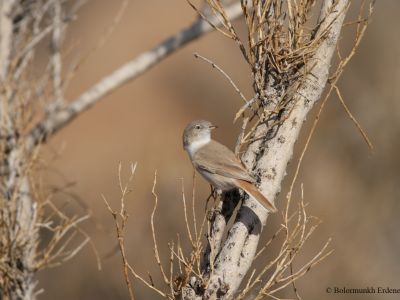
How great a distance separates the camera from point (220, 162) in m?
4.50

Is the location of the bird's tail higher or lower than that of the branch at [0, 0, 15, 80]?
lower

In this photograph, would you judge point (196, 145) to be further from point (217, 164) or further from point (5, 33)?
point (5, 33)

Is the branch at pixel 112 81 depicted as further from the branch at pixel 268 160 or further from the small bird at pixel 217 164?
the branch at pixel 268 160

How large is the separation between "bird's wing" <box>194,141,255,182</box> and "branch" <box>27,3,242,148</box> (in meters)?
2.32

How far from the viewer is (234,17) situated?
7422 millimetres

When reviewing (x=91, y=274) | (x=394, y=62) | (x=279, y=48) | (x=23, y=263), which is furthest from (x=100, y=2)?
(x=279, y=48)

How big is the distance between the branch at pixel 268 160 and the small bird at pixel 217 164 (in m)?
0.07

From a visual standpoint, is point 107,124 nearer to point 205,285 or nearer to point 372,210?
point 372,210

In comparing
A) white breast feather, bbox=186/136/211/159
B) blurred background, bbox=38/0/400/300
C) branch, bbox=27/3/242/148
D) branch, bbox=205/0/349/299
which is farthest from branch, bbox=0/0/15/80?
branch, bbox=205/0/349/299

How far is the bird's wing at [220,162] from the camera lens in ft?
12.5

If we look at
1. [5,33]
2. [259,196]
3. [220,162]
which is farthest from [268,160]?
[5,33]

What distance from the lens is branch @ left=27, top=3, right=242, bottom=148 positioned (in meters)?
6.93

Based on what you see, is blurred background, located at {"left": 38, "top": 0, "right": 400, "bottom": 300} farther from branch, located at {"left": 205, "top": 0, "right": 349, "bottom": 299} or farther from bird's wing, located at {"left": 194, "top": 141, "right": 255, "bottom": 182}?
branch, located at {"left": 205, "top": 0, "right": 349, "bottom": 299}

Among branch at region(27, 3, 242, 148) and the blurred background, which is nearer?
branch at region(27, 3, 242, 148)
